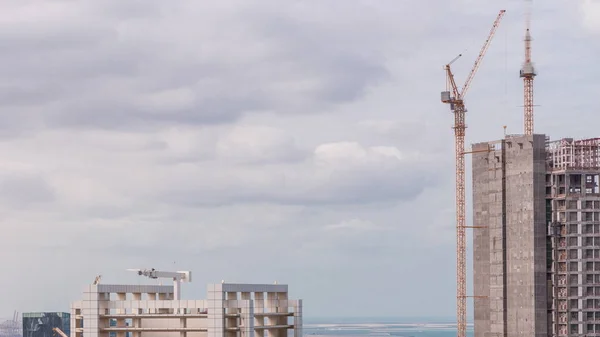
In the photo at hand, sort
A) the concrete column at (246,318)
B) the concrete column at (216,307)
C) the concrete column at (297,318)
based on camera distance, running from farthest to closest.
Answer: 1. the concrete column at (297,318)
2. the concrete column at (246,318)
3. the concrete column at (216,307)

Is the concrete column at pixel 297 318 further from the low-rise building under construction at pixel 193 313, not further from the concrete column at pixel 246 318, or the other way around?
the concrete column at pixel 246 318

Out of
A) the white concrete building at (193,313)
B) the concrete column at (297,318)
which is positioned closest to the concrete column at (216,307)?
the white concrete building at (193,313)

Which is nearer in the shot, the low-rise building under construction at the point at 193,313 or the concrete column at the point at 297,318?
the low-rise building under construction at the point at 193,313

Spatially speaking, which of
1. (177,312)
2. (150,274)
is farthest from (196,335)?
(150,274)

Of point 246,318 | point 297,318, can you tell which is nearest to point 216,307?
point 246,318

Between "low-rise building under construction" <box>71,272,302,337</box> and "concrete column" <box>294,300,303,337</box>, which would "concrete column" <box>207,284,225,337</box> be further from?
"concrete column" <box>294,300,303,337</box>

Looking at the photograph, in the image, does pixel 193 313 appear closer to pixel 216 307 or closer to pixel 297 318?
pixel 216 307

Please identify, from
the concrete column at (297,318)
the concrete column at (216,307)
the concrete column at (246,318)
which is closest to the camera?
the concrete column at (216,307)

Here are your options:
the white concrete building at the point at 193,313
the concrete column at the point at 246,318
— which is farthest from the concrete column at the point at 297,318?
the concrete column at the point at 246,318

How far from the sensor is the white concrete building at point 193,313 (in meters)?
151

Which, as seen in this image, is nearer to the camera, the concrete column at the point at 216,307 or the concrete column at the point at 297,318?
the concrete column at the point at 216,307

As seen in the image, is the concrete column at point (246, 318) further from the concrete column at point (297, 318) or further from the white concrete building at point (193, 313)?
the concrete column at point (297, 318)

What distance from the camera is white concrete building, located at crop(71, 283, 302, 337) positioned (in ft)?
496

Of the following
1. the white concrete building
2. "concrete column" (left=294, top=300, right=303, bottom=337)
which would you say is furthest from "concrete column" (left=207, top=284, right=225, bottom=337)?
"concrete column" (left=294, top=300, right=303, bottom=337)
